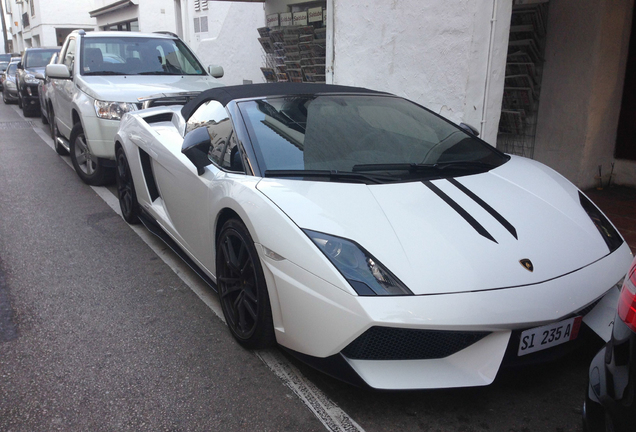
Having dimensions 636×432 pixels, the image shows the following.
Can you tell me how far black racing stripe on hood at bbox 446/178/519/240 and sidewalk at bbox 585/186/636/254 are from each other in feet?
8.37

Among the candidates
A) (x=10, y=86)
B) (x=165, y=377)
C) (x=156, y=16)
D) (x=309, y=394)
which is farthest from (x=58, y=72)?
(x=156, y=16)

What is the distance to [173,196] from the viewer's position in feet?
13.0

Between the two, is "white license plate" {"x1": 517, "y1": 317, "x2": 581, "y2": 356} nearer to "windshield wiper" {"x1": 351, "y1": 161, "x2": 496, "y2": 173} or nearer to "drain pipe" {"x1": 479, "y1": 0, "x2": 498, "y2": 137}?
"windshield wiper" {"x1": 351, "y1": 161, "x2": 496, "y2": 173}

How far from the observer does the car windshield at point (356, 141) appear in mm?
3088

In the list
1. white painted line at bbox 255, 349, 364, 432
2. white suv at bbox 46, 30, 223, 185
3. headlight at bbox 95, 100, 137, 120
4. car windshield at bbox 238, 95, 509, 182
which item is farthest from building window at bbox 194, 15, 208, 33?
white painted line at bbox 255, 349, 364, 432

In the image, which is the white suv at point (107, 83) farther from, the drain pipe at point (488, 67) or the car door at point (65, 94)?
the drain pipe at point (488, 67)

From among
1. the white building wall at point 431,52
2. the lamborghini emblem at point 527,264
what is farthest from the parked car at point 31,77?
the lamborghini emblem at point 527,264

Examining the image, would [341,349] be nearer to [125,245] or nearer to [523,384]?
[523,384]

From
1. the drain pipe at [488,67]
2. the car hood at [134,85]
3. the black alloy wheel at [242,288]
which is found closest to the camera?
the black alloy wheel at [242,288]

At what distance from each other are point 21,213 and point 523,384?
5.13m

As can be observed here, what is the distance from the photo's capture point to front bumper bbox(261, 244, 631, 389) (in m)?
2.23

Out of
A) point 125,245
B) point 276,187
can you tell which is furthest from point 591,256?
point 125,245

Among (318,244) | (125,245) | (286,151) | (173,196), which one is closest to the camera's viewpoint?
(318,244)

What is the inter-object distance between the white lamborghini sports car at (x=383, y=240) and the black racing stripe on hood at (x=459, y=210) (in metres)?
0.01
